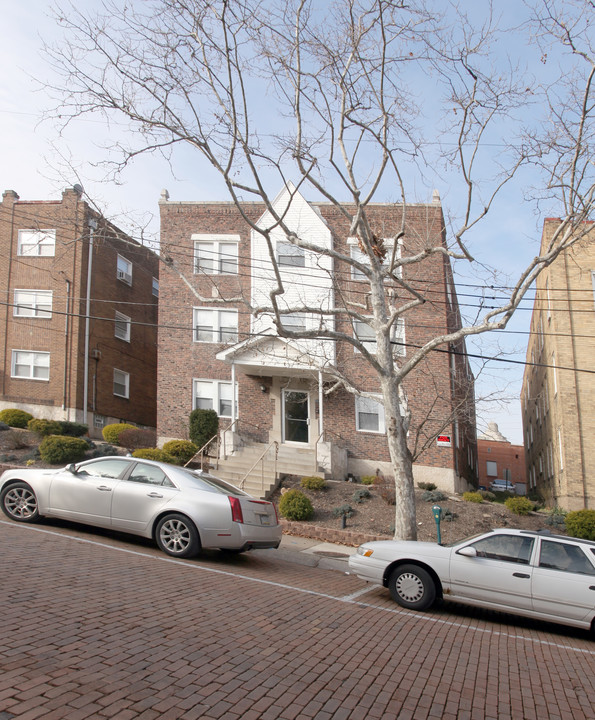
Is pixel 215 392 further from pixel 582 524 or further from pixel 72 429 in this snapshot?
pixel 582 524

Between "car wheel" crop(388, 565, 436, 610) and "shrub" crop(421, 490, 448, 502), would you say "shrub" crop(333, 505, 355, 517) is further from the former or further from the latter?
"car wheel" crop(388, 565, 436, 610)

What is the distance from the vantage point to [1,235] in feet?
84.4

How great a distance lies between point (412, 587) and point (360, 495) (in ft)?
28.5

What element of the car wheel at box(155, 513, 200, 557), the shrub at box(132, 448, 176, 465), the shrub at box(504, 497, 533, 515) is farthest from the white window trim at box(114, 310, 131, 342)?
the car wheel at box(155, 513, 200, 557)

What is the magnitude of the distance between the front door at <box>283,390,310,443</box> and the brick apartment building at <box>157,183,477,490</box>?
0.12 feet

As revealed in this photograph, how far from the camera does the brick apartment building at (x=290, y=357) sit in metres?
20.2

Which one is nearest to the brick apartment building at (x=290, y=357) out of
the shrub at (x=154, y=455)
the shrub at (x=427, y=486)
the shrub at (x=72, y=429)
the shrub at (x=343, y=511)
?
the shrub at (x=427, y=486)

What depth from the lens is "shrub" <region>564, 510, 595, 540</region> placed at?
14.0 meters

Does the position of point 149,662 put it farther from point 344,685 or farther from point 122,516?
point 122,516

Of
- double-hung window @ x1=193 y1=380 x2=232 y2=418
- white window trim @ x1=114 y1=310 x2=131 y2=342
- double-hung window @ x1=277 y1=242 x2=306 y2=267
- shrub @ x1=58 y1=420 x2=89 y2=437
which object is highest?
double-hung window @ x1=277 y1=242 x2=306 y2=267

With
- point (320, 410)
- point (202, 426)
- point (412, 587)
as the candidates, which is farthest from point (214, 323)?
point (412, 587)

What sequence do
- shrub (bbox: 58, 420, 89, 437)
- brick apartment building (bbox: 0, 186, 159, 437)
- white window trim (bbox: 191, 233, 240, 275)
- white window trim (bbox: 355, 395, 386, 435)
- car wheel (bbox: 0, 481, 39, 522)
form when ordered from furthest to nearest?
brick apartment building (bbox: 0, 186, 159, 437) → white window trim (bbox: 191, 233, 240, 275) → shrub (bbox: 58, 420, 89, 437) → white window trim (bbox: 355, 395, 386, 435) → car wheel (bbox: 0, 481, 39, 522)

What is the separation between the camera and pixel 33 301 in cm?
2500

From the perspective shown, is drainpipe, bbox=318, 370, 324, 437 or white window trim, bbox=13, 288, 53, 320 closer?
drainpipe, bbox=318, 370, 324, 437
